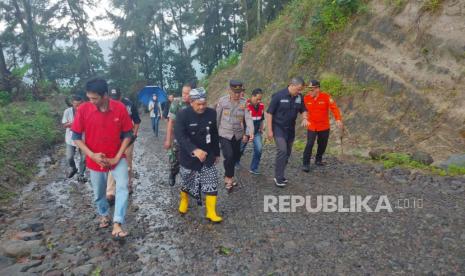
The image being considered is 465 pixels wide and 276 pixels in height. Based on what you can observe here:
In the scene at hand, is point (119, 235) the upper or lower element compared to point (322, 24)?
lower

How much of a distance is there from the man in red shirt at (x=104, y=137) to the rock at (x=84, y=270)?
644 mm

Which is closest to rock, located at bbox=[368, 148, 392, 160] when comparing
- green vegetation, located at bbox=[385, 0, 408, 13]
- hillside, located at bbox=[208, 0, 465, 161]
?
hillside, located at bbox=[208, 0, 465, 161]

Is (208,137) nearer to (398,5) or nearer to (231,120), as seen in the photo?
(231,120)

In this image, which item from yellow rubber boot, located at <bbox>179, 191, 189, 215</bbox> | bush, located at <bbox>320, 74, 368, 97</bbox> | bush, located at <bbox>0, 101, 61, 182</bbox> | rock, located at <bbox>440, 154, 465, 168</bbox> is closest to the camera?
yellow rubber boot, located at <bbox>179, 191, 189, 215</bbox>

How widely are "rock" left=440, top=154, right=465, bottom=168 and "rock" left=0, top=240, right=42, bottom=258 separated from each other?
26.5ft

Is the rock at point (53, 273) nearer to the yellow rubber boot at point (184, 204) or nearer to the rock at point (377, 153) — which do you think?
the yellow rubber boot at point (184, 204)

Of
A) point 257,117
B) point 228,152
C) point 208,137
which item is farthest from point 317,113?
point 208,137

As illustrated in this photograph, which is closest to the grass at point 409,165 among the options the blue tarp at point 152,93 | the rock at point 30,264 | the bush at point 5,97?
the rock at point 30,264

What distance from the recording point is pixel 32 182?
32.7ft

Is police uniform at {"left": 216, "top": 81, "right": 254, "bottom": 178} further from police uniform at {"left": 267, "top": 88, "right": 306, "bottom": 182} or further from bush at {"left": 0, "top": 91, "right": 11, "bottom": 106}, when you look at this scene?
bush at {"left": 0, "top": 91, "right": 11, "bottom": 106}

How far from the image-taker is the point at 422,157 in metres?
8.18

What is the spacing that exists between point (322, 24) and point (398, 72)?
4454mm

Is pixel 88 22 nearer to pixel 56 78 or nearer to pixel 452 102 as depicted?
pixel 56 78

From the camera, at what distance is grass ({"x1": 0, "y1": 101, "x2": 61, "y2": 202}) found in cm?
1030
